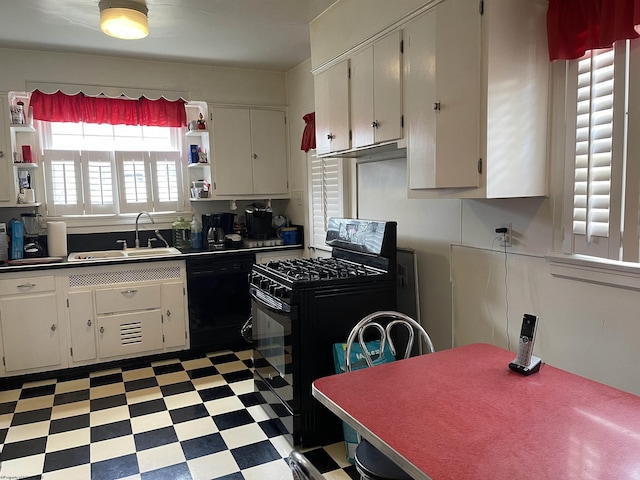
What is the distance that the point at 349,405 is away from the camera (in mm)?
1350

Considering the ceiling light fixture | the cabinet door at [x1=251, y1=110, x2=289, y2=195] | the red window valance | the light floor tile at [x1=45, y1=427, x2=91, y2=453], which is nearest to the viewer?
the light floor tile at [x1=45, y1=427, x2=91, y2=453]

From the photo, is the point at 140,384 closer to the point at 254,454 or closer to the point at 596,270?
the point at 254,454

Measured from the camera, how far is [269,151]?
14.3 ft

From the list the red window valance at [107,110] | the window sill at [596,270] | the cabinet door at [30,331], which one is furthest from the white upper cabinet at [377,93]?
the cabinet door at [30,331]

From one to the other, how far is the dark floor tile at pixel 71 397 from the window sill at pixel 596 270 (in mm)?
2969

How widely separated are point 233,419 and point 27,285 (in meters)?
1.81

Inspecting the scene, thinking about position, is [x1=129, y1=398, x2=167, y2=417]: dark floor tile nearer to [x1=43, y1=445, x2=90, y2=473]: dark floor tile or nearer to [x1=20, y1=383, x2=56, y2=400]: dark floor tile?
[x1=43, y1=445, x2=90, y2=473]: dark floor tile

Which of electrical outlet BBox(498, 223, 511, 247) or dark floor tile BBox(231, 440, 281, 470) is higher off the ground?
electrical outlet BBox(498, 223, 511, 247)

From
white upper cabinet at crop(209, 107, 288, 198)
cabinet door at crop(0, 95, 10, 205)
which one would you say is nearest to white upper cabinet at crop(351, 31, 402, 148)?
white upper cabinet at crop(209, 107, 288, 198)

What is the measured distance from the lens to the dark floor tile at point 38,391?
320 centimetres

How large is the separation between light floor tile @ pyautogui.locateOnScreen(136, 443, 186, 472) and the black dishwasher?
55.9 inches

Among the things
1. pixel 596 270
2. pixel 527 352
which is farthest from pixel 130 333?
pixel 596 270

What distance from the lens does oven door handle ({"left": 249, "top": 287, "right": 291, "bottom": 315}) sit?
246 centimetres

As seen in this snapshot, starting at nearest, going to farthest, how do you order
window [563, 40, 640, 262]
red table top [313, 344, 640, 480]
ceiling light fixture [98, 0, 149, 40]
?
red table top [313, 344, 640, 480] → window [563, 40, 640, 262] → ceiling light fixture [98, 0, 149, 40]
